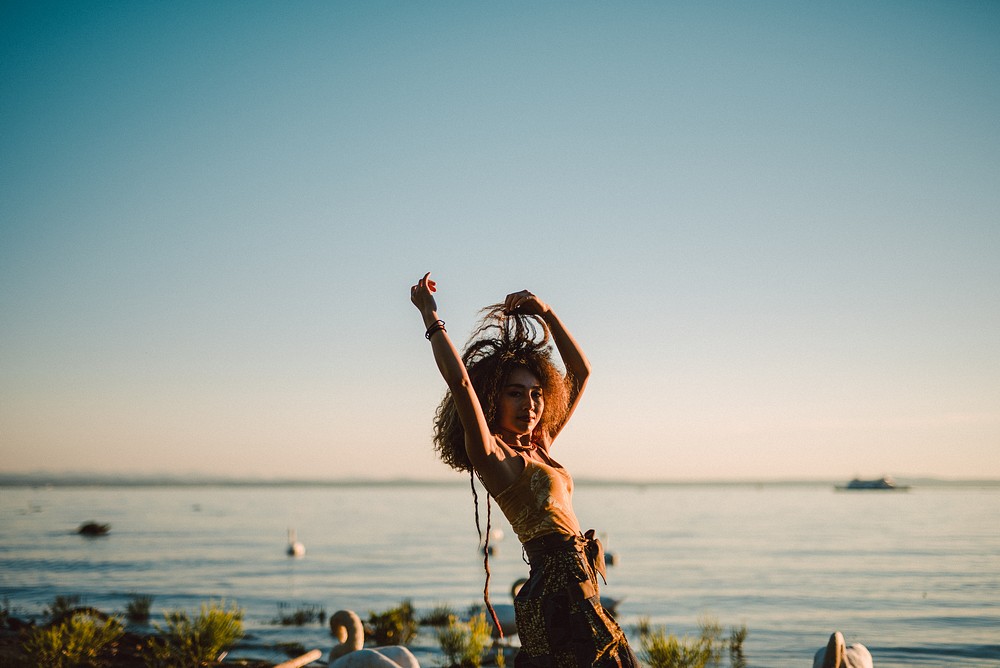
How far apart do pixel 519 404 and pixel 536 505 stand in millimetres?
502

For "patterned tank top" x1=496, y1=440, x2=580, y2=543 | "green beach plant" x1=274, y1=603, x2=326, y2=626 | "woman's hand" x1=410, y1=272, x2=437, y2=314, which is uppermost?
"woman's hand" x1=410, y1=272, x2=437, y2=314

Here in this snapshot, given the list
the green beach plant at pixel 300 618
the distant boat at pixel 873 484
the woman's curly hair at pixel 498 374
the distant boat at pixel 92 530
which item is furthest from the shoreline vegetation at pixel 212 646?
the distant boat at pixel 873 484

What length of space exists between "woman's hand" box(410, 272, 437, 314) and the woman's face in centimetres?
56

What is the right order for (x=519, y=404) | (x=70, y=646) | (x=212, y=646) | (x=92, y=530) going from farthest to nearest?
1. (x=92, y=530)
2. (x=212, y=646)
3. (x=70, y=646)
4. (x=519, y=404)

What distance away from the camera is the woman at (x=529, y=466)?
10.6ft

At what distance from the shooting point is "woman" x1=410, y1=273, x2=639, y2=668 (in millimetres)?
3244

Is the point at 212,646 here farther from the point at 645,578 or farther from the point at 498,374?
the point at 645,578

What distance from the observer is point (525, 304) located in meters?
4.00

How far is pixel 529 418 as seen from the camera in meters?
Result: 3.74

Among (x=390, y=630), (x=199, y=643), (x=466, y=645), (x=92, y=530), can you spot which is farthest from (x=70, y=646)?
(x=92, y=530)

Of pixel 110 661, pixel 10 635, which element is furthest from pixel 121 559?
pixel 110 661

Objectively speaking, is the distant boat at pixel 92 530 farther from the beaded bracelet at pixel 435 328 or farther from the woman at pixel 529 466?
the beaded bracelet at pixel 435 328

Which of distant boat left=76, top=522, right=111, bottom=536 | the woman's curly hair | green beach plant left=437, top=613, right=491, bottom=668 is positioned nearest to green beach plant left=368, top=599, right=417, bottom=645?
green beach plant left=437, top=613, right=491, bottom=668

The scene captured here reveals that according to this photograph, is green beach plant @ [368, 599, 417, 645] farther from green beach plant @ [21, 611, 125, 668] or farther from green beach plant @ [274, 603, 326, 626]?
green beach plant @ [21, 611, 125, 668]
